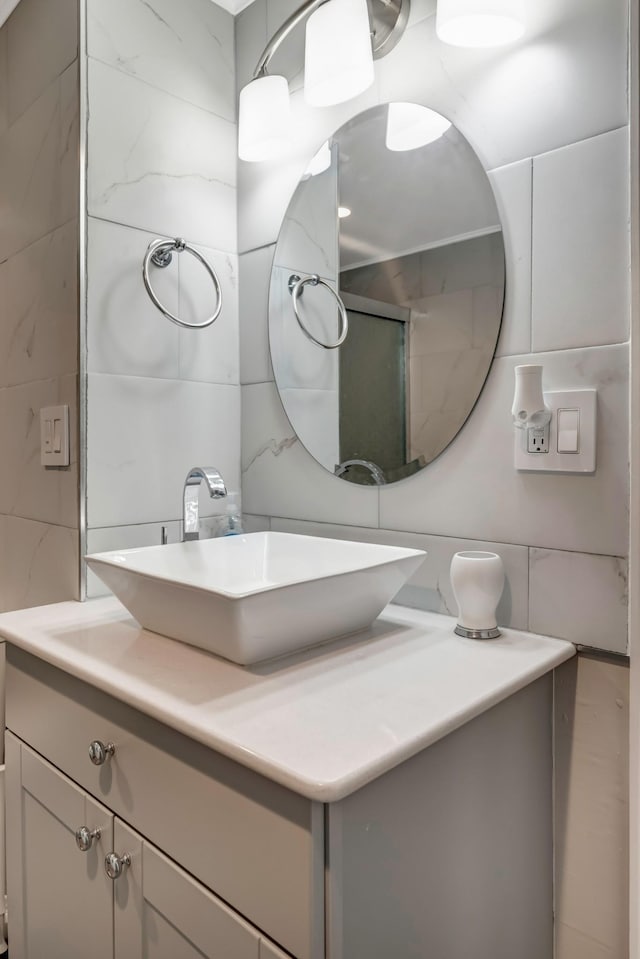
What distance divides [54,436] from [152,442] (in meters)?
0.21

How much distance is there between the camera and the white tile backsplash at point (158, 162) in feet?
4.50

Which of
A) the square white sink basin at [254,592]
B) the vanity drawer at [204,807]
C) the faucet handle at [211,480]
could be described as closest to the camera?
the vanity drawer at [204,807]

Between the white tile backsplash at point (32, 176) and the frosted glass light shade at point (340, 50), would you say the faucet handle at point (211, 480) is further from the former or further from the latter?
the frosted glass light shade at point (340, 50)

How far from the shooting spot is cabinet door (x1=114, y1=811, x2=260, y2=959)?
75 centimetres

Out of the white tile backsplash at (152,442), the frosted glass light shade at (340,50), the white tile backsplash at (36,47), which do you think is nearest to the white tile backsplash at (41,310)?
the white tile backsplash at (152,442)

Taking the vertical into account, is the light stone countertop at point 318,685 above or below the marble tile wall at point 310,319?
below

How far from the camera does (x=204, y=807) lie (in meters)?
0.78

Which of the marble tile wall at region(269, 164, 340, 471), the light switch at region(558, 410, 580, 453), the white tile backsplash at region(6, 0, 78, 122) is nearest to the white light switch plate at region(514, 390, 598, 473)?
the light switch at region(558, 410, 580, 453)

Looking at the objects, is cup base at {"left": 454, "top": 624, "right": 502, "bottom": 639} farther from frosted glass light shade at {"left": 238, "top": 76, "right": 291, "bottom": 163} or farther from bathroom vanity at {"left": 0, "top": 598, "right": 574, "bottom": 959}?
frosted glass light shade at {"left": 238, "top": 76, "right": 291, "bottom": 163}

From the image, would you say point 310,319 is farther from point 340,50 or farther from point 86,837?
point 86,837

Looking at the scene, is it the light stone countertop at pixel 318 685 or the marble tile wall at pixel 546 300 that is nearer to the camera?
the light stone countertop at pixel 318 685

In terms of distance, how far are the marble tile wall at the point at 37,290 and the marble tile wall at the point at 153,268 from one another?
5 centimetres

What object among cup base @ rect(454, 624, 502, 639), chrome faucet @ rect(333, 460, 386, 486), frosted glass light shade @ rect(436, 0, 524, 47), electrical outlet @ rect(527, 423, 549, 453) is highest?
frosted glass light shade @ rect(436, 0, 524, 47)

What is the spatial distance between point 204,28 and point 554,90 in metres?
0.96
